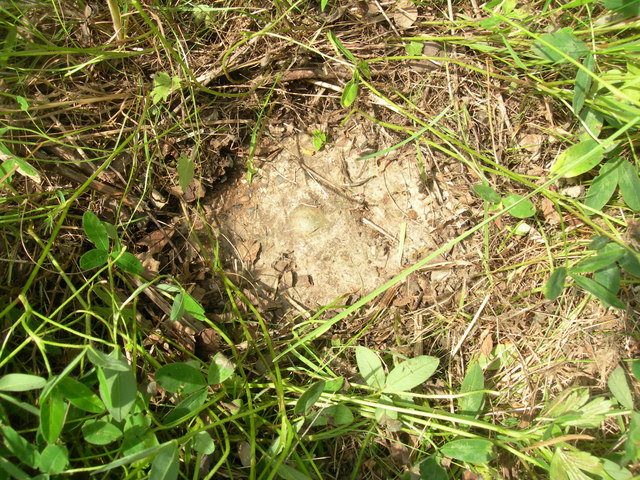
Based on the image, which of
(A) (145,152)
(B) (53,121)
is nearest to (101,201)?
(A) (145,152)

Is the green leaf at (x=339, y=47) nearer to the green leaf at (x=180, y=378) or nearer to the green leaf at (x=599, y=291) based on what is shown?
the green leaf at (x=599, y=291)

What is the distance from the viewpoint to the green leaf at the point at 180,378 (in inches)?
57.4

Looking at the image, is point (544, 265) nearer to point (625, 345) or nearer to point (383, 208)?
point (625, 345)

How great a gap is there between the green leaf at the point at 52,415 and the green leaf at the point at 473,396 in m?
1.27

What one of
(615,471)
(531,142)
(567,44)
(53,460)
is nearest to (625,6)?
(567,44)

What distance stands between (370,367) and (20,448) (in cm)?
107

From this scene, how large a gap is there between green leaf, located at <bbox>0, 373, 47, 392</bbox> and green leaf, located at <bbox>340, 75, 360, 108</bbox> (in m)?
1.36

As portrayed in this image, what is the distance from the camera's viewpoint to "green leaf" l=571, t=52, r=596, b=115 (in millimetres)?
A: 1582

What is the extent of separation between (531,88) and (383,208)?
75 cm

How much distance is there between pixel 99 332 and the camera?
170 cm

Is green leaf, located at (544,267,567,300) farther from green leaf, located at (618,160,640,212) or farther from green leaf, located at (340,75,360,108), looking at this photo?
green leaf, located at (340,75,360,108)

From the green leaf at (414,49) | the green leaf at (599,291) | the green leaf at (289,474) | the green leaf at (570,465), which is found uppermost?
the green leaf at (414,49)

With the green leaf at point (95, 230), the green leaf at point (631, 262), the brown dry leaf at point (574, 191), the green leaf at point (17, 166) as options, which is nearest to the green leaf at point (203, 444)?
the green leaf at point (95, 230)

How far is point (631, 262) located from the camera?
1486 mm
